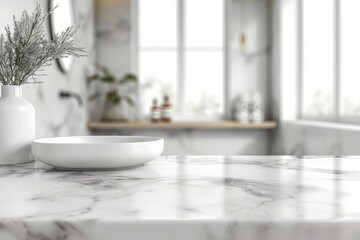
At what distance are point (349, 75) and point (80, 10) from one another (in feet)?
6.66

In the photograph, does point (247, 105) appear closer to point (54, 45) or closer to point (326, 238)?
point (54, 45)

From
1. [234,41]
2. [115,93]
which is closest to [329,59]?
[234,41]

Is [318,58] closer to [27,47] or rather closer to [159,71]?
[159,71]

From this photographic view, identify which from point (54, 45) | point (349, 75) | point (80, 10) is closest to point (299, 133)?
point (349, 75)

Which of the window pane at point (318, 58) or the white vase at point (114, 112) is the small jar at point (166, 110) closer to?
the white vase at point (114, 112)

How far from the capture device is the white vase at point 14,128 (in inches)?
41.0

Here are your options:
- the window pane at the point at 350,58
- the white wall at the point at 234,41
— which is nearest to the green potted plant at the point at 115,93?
the white wall at the point at 234,41

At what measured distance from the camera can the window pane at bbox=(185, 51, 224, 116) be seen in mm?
3832

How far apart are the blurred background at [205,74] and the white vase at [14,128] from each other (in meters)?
1.76

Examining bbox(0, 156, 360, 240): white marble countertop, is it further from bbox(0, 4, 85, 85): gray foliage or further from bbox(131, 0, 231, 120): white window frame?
bbox(131, 0, 231, 120): white window frame

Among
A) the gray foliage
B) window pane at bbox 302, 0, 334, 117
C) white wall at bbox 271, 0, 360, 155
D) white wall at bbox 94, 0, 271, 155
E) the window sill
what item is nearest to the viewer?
the gray foliage

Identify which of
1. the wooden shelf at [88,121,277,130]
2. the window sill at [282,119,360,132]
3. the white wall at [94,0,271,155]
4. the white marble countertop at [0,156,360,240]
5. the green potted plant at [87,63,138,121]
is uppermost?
the white wall at [94,0,271,155]

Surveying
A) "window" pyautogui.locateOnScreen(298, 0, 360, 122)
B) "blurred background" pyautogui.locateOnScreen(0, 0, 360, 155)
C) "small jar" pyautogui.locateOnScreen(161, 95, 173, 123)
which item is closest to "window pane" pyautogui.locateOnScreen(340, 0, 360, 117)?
"window" pyautogui.locateOnScreen(298, 0, 360, 122)

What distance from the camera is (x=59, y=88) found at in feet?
9.02
